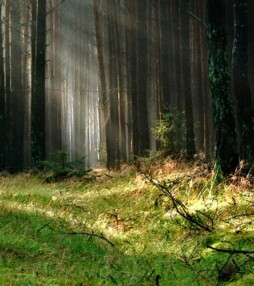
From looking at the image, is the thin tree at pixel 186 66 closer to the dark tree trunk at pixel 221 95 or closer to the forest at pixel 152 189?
the forest at pixel 152 189

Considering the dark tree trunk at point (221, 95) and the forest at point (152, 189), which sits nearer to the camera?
the forest at point (152, 189)

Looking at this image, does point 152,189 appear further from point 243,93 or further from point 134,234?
point 243,93

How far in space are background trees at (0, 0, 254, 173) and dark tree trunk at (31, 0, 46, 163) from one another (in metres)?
0.03

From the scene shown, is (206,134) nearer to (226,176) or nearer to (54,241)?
(226,176)

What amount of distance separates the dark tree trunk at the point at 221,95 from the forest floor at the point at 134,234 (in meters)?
0.48

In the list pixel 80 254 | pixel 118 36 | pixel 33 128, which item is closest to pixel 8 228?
pixel 80 254

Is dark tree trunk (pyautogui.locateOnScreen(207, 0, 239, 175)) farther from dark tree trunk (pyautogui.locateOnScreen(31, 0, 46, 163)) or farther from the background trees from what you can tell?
dark tree trunk (pyautogui.locateOnScreen(31, 0, 46, 163))

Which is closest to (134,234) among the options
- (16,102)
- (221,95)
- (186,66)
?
(221,95)

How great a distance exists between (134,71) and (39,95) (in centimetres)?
627

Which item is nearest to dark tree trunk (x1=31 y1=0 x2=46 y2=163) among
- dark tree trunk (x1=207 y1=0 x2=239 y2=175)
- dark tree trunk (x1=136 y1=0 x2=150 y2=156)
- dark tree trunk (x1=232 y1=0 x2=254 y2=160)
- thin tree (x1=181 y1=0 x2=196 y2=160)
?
dark tree trunk (x1=136 y1=0 x2=150 y2=156)

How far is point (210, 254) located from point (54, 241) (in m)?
2.15

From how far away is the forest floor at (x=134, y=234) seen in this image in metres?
4.21

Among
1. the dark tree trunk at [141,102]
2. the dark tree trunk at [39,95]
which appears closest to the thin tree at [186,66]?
the dark tree trunk at [141,102]

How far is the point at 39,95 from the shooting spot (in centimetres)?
1633
